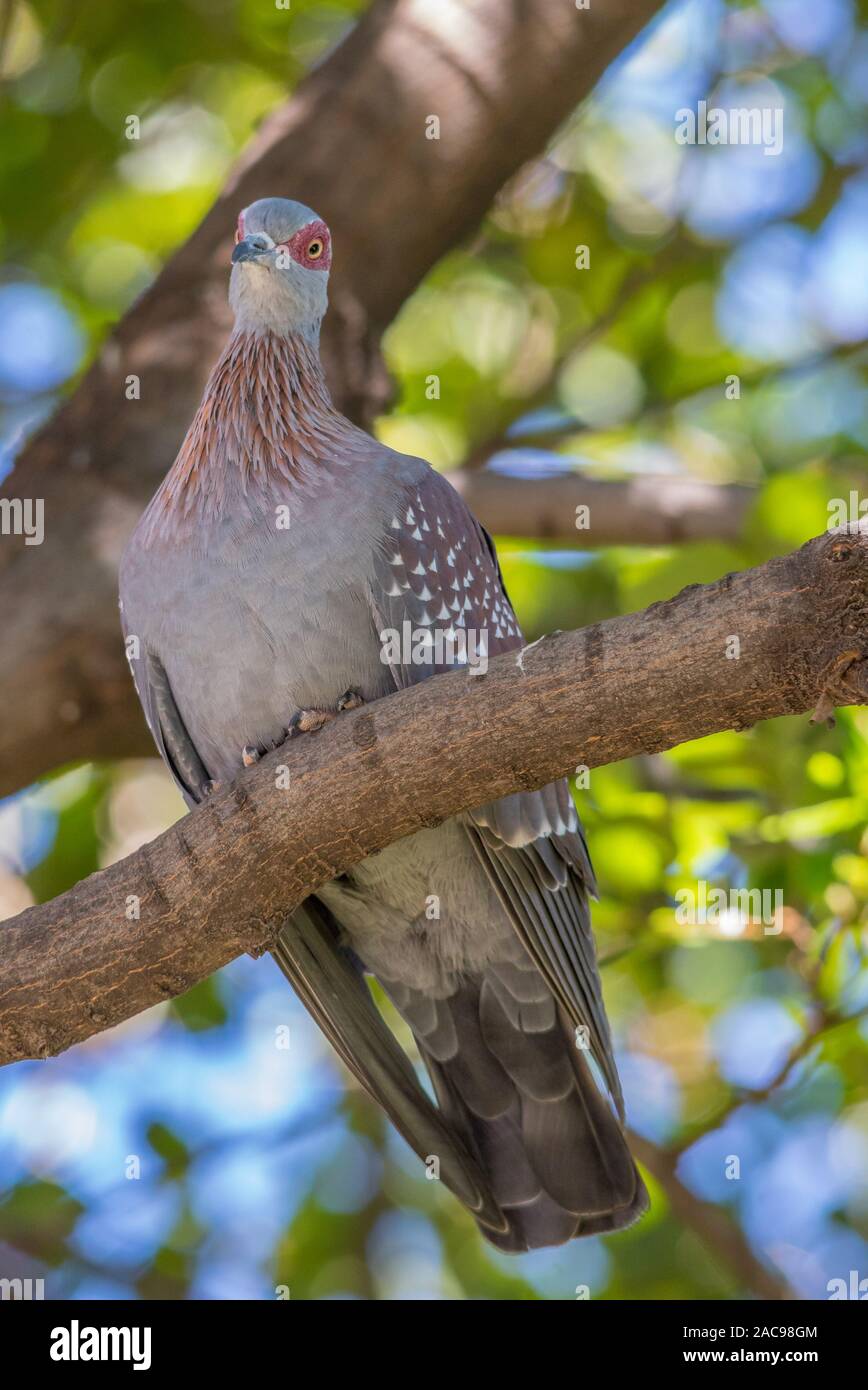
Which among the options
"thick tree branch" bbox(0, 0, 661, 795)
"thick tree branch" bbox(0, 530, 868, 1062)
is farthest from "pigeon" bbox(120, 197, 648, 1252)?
"thick tree branch" bbox(0, 0, 661, 795)

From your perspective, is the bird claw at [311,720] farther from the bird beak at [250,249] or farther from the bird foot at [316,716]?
the bird beak at [250,249]

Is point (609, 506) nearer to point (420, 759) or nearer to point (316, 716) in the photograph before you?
point (316, 716)

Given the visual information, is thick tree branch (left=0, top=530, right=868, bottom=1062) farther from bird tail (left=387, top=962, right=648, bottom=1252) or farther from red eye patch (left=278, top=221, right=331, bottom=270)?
red eye patch (left=278, top=221, right=331, bottom=270)

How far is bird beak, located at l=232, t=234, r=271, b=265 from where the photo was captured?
16.0 feet

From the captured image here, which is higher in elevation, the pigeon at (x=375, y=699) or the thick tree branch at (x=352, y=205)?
the thick tree branch at (x=352, y=205)

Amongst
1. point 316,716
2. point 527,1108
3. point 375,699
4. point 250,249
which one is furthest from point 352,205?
point 527,1108

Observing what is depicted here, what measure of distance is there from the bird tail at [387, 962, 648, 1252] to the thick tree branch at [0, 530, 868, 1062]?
1184 mm

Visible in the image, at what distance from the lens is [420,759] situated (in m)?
3.82

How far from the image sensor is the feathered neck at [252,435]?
15.8 feet

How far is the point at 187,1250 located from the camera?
698 centimetres

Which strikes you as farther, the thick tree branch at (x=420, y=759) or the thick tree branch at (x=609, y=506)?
the thick tree branch at (x=609, y=506)

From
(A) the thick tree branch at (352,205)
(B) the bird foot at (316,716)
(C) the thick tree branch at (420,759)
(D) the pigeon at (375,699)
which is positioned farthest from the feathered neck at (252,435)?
(C) the thick tree branch at (420,759)

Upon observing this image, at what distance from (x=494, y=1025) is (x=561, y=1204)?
23.5 inches

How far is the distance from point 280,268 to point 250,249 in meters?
0.18
